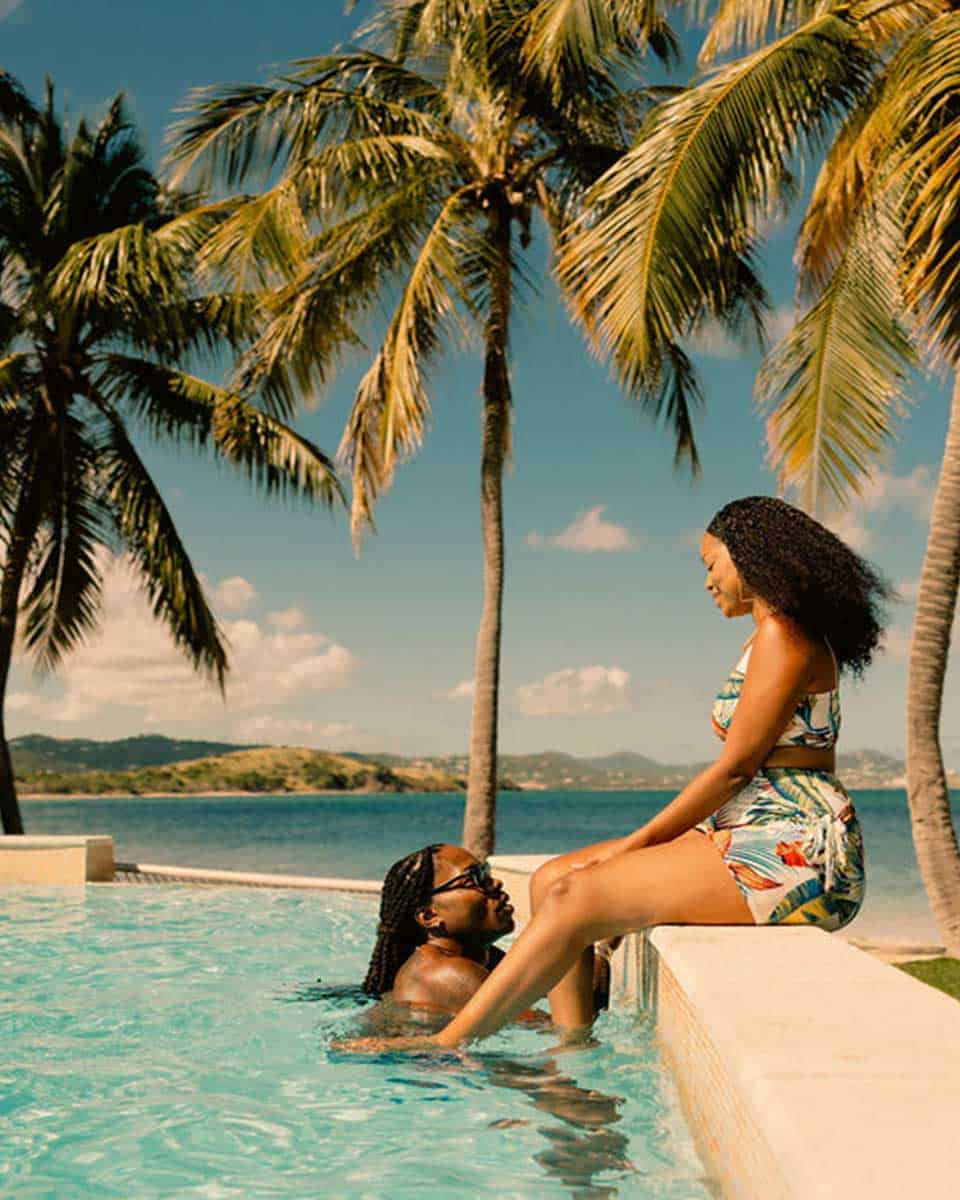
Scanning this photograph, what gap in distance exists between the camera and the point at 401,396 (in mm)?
11719

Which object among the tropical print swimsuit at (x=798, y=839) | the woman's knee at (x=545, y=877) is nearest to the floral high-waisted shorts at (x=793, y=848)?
the tropical print swimsuit at (x=798, y=839)

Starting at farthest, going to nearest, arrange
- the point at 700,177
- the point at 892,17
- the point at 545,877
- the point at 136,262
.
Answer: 1. the point at 136,262
2. the point at 892,17
3. the point at 700,177
4. the point at 545,877

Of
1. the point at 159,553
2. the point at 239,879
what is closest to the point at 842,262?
the point at 239,879

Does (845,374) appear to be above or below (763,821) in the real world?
above

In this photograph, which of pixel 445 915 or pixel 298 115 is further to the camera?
pixel 298 115

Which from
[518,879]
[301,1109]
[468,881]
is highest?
[468,881]

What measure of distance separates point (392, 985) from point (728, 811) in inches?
67.1

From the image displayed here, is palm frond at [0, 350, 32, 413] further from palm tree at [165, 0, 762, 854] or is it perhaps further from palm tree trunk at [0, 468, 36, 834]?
palm tree at [165, 0, 762, 854]

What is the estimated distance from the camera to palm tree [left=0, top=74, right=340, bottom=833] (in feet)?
51.3

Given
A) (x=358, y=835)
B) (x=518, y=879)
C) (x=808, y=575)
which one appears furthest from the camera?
(x=358, y=835)

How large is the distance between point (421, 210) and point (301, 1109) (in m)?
10.1

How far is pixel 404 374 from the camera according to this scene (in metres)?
11.8

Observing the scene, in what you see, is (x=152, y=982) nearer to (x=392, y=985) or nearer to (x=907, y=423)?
(x=392, y=985)

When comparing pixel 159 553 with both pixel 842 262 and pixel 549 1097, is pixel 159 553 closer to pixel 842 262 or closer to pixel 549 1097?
pixel 842 262
